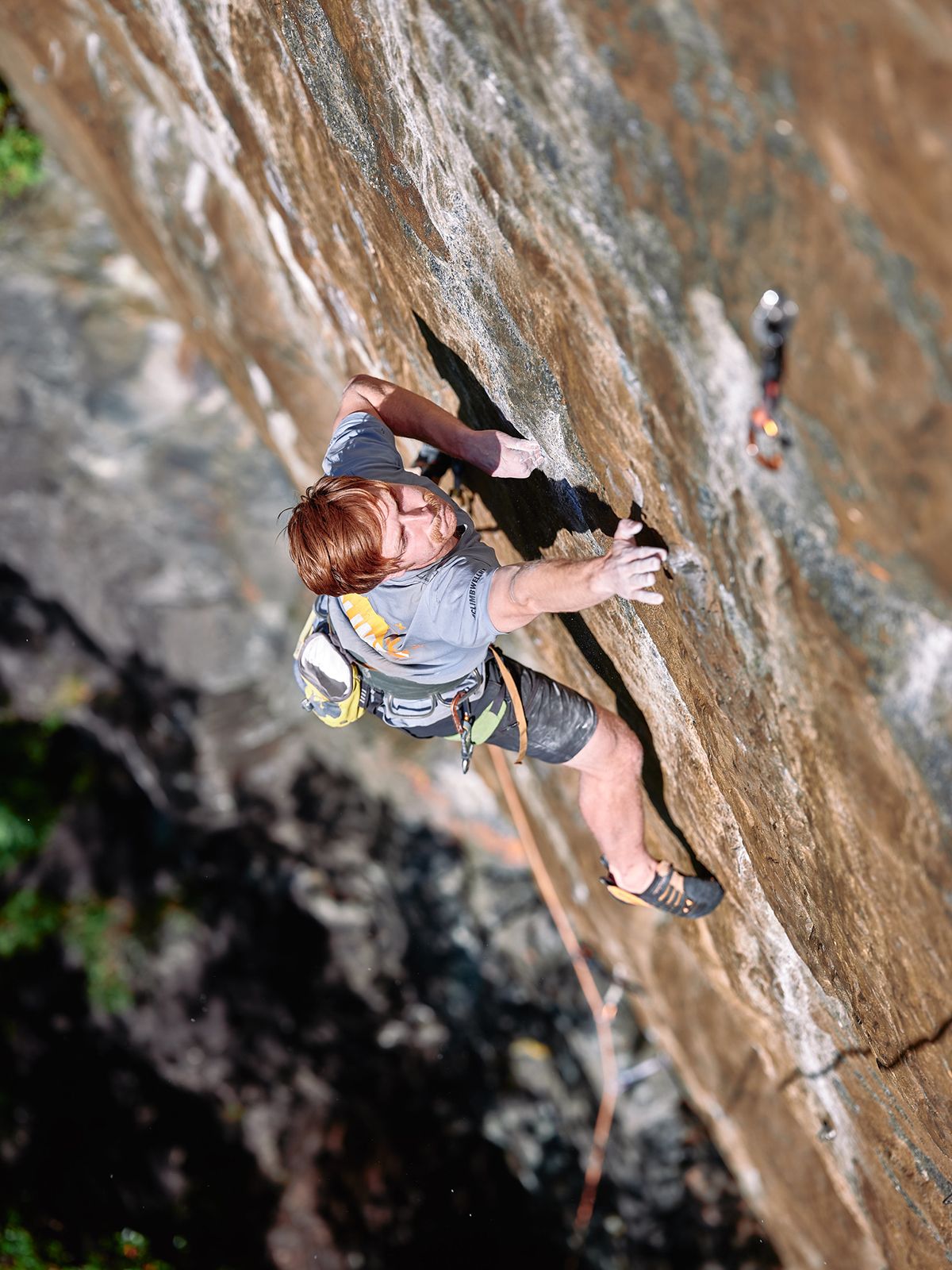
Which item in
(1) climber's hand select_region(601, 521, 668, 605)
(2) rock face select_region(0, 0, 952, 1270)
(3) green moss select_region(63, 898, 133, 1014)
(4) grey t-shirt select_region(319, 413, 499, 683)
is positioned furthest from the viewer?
(3) green moss select_region(63, 898, 133, 1014)

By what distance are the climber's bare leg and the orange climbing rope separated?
185 cm

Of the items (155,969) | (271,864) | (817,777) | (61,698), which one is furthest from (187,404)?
(817,777)

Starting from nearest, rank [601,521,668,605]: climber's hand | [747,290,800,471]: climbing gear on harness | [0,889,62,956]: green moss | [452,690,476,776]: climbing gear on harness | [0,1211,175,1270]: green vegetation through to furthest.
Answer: [747,290,800,471]: climbing gear on harness < [601,521,668,605]: climber's hand < [452,690,476,776]: climbing gear on harness < [0,1211,175,1270]: green vegetation < [0,889,62,956]: green moss

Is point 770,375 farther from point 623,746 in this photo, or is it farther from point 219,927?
point 219,927

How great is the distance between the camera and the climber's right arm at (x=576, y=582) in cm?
170

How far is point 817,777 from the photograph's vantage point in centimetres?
180

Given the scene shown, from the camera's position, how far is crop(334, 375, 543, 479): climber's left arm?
2.36 meters

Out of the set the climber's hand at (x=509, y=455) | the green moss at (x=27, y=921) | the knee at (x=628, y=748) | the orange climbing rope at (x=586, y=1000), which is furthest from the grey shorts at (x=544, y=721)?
the green moss at (x=27, y=921)

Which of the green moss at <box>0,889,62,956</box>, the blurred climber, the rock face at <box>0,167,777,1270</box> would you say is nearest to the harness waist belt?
the blurred climber

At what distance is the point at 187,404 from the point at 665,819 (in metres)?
4.90

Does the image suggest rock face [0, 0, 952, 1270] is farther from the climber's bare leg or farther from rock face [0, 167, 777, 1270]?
rock face [0, 167, 777, 1270]

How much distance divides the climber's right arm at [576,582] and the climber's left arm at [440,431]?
0.45 metres

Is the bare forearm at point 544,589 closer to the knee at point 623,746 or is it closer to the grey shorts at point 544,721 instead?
the grey shorts at point 544,721

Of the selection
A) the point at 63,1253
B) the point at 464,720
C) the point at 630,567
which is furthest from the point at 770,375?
the point at 63,1253
